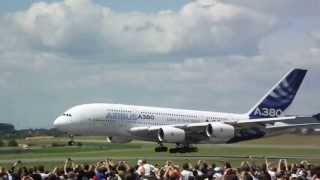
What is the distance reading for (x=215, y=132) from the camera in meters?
65.2

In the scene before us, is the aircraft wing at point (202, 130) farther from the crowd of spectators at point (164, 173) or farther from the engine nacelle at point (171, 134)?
the crowd of spectators at point (164, 173)

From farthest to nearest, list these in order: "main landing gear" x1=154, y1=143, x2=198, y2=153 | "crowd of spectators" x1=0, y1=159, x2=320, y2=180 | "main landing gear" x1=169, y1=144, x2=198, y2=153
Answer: "main landing gear" x1=154, y1=143, x2=198, y2=153, "main landing gear" x1=169, y1=144, x2=198, y2=153, "crowd of spectators" x1=0, y1=159, x2=320, y2=180

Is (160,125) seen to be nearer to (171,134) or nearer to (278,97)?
(171,134)

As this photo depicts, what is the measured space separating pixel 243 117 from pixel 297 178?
185ft

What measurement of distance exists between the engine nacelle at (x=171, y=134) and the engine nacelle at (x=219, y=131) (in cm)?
247

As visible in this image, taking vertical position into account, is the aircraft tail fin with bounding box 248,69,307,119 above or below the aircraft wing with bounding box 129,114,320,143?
above

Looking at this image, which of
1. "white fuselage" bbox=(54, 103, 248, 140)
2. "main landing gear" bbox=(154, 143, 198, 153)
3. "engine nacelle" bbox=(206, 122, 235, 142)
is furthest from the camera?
"main landing gear" bbox=(154, 143, 198, 153)

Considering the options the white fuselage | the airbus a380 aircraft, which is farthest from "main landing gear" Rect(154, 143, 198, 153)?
the white fuselage

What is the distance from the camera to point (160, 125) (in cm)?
7000

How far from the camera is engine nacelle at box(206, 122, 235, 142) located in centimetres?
6525

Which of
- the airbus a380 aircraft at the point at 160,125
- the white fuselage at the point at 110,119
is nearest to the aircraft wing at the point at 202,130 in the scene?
the airbus a380 aircraft at the point at 160,125

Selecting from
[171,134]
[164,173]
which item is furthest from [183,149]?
[164,173]

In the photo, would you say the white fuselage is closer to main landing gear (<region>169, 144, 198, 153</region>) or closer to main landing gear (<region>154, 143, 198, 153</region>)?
main landing gear (<region>154, 143, 198, 153</region>)

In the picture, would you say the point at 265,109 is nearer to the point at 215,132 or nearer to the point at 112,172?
the point at 215,132
